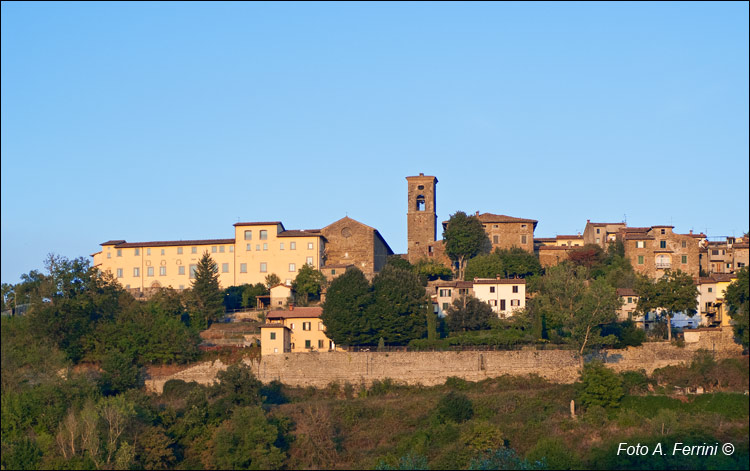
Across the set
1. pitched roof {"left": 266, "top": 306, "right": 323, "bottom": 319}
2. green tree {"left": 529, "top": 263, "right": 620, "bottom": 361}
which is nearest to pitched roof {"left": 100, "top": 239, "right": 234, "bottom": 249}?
pitched roof {"left": 266, "top": 306, "right": 323, "bottom": 319}

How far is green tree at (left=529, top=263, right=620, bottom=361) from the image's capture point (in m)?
46.8

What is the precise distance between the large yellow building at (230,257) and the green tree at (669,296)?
2436cm

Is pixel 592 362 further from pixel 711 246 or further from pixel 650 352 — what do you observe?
pixel 711 246

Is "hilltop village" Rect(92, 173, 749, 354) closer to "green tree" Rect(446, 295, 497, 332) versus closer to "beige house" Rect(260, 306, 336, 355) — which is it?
"green tree" Rect(446, 295, 497, 332)

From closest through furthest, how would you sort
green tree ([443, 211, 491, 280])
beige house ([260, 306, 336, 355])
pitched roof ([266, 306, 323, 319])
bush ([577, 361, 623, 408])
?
bush ([577, 361, 623, 408]), beige house ([260, 306, 336, 355]), pitched roof ([266, 306, 323, 319]), green tree ([443, 211, 491, 280])

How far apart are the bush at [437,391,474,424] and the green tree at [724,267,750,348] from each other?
1182 centimetres

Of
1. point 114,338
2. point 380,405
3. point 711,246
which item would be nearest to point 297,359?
point 380,405

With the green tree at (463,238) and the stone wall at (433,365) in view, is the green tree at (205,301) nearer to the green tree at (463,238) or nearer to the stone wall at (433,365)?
the stone wall at (433,365)

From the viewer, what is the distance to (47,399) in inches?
1460

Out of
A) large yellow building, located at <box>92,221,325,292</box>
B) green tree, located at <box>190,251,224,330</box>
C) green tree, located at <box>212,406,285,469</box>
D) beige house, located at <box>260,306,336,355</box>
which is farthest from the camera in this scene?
large yellow building, located at <box>92,221,325,292</box>

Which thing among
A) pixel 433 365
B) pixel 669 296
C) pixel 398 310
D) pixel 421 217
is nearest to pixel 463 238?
pixel 421 217

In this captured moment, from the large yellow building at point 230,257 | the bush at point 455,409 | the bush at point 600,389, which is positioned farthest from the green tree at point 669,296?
the large yellow building at point 230,257

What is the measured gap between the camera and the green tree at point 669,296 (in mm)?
48969

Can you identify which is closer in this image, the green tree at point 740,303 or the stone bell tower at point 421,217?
the green tree at point 740,303
